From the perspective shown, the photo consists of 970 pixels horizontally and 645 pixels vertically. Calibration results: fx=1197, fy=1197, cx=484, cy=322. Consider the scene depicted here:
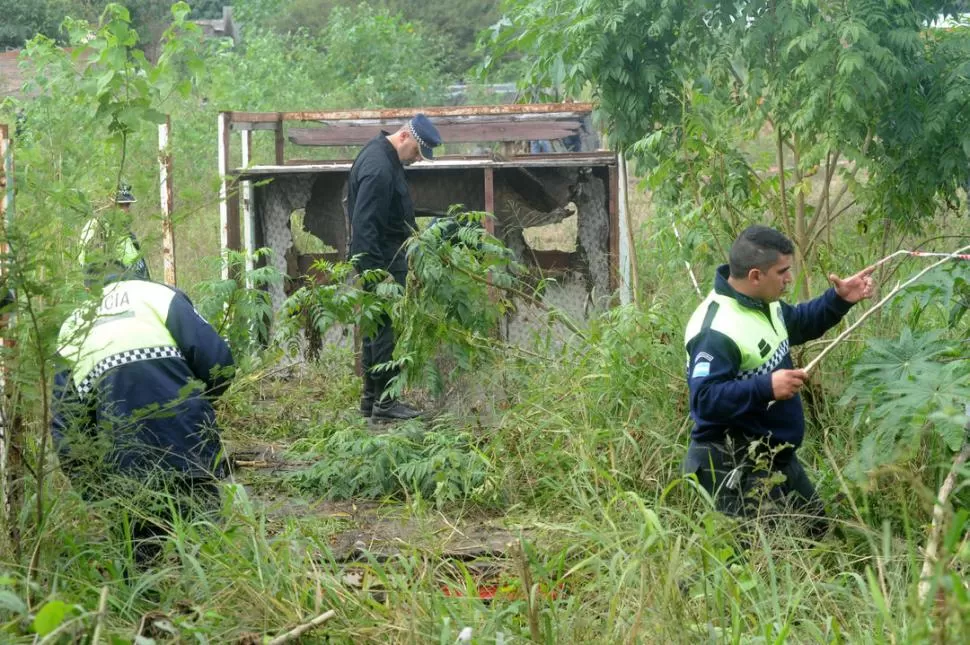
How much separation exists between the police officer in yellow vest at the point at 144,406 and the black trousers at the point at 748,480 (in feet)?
5.92

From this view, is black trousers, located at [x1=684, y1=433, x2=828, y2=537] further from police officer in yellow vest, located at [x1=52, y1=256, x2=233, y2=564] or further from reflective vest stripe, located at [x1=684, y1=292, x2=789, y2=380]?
police officer in yellow vest, located at [x1=52, y1=256, x2=233, y2=564]

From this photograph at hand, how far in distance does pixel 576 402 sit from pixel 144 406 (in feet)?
7.43

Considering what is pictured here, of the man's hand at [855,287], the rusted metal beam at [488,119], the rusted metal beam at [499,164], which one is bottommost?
the man's hand at [855,287]

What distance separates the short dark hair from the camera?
14.4 ft

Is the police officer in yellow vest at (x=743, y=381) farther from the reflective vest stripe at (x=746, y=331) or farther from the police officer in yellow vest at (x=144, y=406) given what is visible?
the police officer in yellow vest at (x=144, y=406)

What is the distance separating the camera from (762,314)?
14.7ft

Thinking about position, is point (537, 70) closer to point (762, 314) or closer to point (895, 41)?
point (895, 41)

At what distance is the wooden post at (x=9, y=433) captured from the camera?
3.59 meters

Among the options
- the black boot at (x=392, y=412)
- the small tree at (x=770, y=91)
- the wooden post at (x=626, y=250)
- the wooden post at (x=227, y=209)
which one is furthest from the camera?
the wooden post at (x=227, y=209)

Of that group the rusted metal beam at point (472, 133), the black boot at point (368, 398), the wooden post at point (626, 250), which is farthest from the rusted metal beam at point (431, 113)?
Answer: the black boot at point (368, 398)

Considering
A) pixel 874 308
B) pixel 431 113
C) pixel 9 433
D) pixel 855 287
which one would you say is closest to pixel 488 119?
pixel 431 113

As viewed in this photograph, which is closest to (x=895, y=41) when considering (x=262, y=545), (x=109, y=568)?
(x=262, y=545)

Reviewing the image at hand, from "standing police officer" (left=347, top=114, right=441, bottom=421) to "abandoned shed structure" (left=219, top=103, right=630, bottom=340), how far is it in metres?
0.85

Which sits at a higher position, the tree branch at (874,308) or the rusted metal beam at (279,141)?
the rusted metal beam at (279,141)
